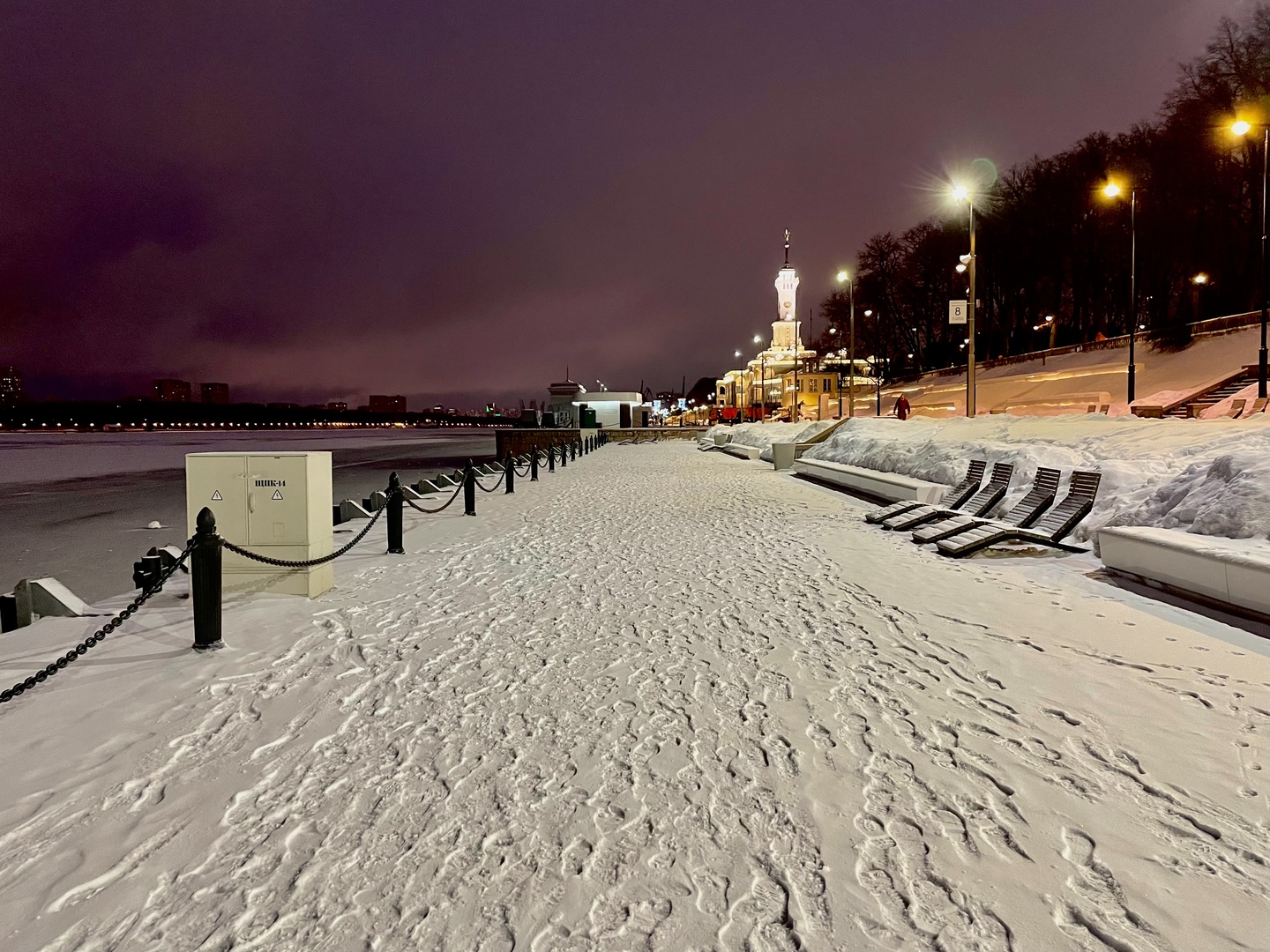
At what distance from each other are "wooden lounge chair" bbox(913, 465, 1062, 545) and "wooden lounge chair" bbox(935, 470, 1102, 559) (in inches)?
6.5

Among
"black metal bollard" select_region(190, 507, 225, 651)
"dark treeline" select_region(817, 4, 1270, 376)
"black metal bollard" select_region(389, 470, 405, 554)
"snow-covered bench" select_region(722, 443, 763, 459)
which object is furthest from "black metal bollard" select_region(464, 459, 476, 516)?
"dark treeline" select_region(817, 4, 1270, 376)

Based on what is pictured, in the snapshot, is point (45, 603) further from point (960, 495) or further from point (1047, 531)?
point (960, 495)

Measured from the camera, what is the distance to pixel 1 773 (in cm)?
357

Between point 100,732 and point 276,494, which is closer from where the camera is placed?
point 100,732

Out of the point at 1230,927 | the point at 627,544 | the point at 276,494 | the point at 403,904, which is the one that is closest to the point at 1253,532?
the point at 1230,927

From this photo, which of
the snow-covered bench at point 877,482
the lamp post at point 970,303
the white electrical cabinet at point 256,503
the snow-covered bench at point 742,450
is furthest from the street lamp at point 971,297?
the white electrical cabinet at point 256,503

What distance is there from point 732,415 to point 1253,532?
77144mm

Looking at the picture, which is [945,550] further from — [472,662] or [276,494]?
[276,494]

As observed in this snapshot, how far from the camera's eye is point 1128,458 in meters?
11.1

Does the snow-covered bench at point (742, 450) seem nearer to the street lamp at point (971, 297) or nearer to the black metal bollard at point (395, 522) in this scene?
the street lamp at point (971, 297)

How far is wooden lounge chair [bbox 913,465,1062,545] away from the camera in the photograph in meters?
9.96

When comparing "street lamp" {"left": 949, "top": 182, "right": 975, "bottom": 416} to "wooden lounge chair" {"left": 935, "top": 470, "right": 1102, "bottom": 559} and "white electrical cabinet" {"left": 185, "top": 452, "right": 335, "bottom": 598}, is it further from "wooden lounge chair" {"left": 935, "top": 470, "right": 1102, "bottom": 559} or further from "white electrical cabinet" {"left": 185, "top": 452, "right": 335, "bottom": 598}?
"white electrical cabinet" {"left": 185, "top": 452, "right": 335, "bottom": 598}

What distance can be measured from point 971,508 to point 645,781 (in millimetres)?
10373

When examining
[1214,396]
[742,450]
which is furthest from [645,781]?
[1214,396]
